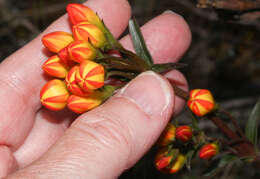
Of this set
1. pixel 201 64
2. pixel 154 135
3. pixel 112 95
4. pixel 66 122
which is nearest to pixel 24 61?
pixel 66 122

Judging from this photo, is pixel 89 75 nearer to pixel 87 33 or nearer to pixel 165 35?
pixel 87 33

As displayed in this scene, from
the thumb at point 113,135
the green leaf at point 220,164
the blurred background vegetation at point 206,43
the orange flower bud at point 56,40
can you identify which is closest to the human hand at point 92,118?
the thumb at point 113,135

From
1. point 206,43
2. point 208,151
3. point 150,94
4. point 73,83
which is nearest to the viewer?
point 73,83

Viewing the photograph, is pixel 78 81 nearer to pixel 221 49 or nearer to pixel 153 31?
pixel 153 31

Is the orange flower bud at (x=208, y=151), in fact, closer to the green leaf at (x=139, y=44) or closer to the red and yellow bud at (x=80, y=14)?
the green leaf at (x=139, y=44)

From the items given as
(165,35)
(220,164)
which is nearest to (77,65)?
(165,35)
